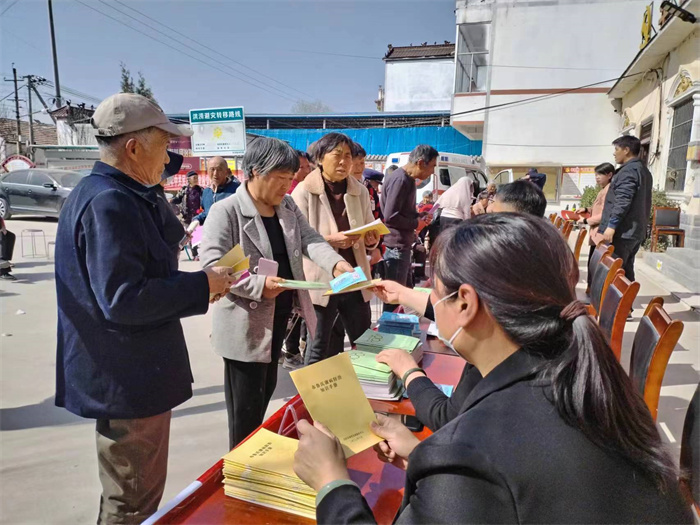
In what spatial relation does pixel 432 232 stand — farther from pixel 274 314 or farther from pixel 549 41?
pixel 549 41

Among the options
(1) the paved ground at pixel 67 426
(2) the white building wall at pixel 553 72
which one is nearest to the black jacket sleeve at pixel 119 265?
(1) the paved ground at pixel 67 426

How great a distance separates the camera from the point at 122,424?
1347 millimetres

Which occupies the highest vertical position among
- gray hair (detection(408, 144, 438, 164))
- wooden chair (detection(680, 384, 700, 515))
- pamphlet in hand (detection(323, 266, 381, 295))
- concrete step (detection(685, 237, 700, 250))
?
gray hair (detection(408, 144, 438, 164))

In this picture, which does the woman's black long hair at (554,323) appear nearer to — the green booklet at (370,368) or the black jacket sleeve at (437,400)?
the black jacket sleeve at (437,400)

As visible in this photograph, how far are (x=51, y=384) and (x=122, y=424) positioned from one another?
260cm

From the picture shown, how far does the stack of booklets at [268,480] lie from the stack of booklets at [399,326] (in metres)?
0.99

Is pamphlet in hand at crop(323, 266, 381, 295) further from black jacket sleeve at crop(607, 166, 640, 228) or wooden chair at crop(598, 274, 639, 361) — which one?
black jacket sleeve at crop(607, 166, 640, 228)

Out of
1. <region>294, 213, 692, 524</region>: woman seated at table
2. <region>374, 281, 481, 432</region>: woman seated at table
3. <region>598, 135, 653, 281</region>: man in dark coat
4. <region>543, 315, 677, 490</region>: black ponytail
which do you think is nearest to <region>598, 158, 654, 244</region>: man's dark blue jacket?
<region>598, 135, 653, 281</region>: man in dark coat

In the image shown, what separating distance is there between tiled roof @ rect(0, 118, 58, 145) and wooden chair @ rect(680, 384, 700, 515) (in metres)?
32.3

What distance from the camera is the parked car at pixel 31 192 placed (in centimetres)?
1262

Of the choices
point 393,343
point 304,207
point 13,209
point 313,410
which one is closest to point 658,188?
point 304,207

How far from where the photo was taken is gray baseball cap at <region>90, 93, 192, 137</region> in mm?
1278


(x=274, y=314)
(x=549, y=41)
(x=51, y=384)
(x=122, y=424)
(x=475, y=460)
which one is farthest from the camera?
(x=549, y=41)

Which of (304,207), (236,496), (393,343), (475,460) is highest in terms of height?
(304,207)
